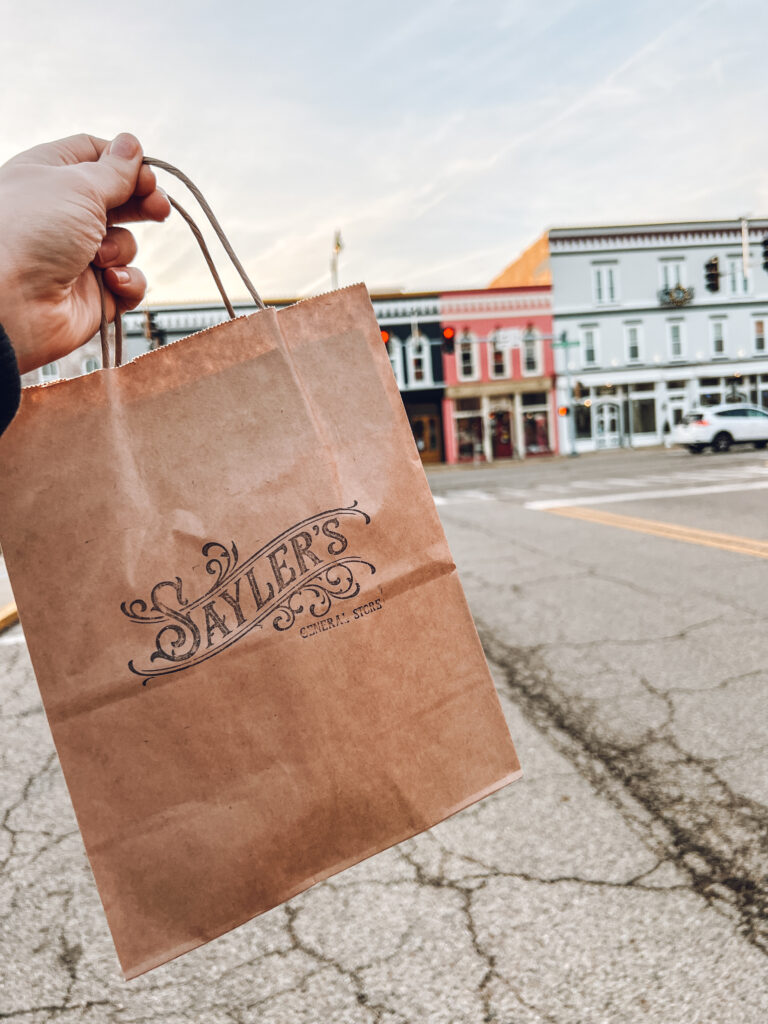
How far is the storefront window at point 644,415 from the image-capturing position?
33312 millimetres

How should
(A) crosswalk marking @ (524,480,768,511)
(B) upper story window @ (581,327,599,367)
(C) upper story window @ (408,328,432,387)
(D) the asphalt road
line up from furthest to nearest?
(B) upper story window @ (581,327,599,367) < (C) upper story window @ (408,328,432,387) < (A) crosswalk marking @ (524,480,768,511) < (D) the asphalt road

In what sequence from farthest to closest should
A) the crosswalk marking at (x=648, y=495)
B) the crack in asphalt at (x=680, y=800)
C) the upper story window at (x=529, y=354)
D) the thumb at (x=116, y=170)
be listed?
the upper story window at (x=529, y=354)
the crosswalk marking at (x=648, y=495)
the crack in asphalt at (x=680, y=800)
the thumb at (x=116, y=170)

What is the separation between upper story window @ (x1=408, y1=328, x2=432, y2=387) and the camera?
1271 inches

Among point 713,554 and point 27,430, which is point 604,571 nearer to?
point 713,554

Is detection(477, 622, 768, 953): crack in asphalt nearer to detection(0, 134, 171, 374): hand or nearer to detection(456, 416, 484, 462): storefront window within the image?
detection(0, 134, 171, 374): hand

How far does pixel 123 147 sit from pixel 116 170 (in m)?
0.04

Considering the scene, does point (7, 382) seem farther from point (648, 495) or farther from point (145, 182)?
point (648, 495)

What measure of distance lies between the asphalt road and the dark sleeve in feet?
4.54

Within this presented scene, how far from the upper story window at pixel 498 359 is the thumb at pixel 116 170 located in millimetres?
32252

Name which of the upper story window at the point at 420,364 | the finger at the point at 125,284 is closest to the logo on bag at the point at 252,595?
the finger at the point at 125,284

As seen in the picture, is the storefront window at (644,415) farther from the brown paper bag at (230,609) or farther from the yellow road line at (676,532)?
the brown paper bag at (230,609)

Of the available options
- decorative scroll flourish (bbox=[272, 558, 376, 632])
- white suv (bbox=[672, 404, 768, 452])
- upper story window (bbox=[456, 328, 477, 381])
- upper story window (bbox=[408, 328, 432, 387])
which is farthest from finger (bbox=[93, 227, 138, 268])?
upper story window (bbox=[456, 328, 477, 381])

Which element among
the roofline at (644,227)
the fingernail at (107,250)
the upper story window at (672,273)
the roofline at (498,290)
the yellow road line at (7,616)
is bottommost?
the yellow road line at (7,616)

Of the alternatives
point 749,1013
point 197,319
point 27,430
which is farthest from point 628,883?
point 197,319
